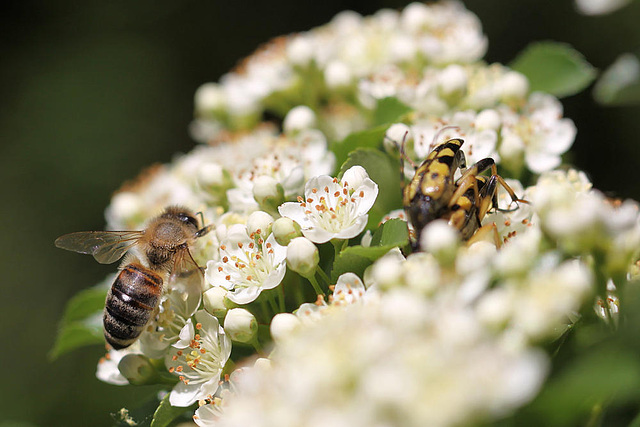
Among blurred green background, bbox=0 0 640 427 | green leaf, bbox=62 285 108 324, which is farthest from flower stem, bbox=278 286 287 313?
blurred green background, bbox=0 0 640 427

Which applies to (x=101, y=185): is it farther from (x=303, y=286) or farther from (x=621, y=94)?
(x=621, y=94)

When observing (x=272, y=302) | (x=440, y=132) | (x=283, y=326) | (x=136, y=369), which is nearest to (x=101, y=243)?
(x=136, y=369)

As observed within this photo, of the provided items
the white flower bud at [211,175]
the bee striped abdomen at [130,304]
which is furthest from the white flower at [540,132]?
the bee striped abdomen at [130,304]

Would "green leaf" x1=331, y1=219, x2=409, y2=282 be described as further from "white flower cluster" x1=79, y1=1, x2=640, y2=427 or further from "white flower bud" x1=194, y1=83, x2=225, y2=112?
"white flower bud" x1=194, y1=83, x2=225, y2=112

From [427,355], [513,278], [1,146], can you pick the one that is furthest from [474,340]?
[1,146]

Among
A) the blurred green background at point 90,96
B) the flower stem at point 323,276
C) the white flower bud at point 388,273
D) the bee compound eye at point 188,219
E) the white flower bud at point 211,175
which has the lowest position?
the blurred green background at point 90,96

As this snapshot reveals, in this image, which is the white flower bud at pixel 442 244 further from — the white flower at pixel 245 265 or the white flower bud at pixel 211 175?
the white flower bud at pixel 211 175
